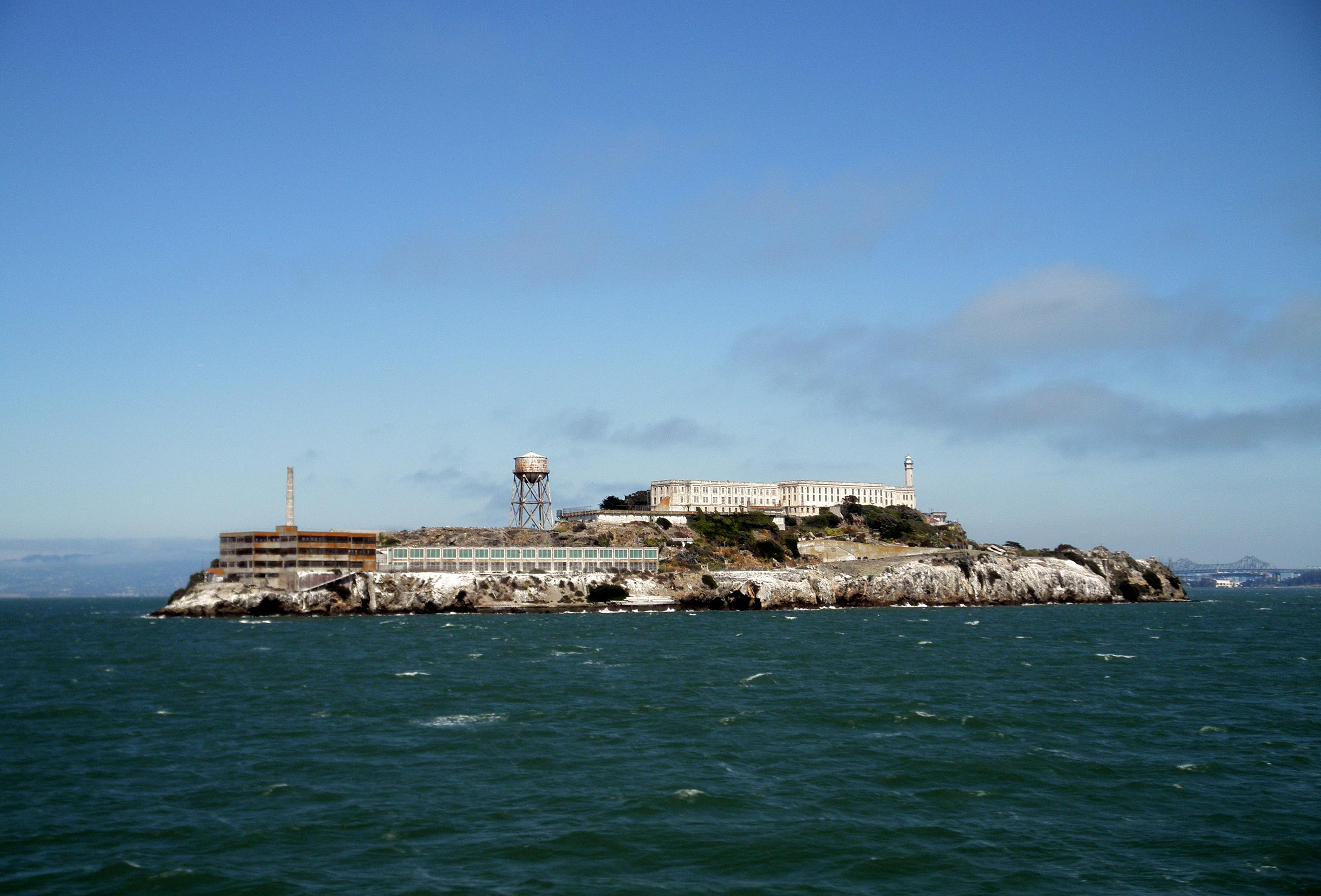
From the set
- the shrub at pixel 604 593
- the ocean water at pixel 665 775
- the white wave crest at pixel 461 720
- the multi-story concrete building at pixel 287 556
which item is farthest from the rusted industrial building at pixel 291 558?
the white wave crest at pixel 461 720

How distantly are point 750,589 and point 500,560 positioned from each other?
38600 mm

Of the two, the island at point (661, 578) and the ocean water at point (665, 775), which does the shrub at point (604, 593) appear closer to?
the island at point (661, 578)

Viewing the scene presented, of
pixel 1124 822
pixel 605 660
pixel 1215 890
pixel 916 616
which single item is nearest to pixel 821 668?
pixel 605 660

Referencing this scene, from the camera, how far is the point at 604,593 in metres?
154

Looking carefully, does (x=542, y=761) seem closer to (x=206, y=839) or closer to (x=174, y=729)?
(x=206, y=839)

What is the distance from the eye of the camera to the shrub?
153 meters

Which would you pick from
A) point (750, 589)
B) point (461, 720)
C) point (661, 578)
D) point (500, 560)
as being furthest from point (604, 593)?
point (461, 720)

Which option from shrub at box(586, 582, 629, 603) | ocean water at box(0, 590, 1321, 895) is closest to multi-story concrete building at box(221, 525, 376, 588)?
shrub at box(586, 582, 629, 603)

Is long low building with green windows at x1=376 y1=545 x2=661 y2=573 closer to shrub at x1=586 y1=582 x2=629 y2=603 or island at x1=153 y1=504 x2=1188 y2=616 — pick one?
island at x1=153 y1=504 x2=1188 y2=616

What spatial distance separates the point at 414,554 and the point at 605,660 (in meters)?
85.6

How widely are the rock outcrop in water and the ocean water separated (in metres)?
61.0

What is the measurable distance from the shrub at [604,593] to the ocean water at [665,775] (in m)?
69.0

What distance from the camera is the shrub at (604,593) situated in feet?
502

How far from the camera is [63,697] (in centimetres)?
6406
